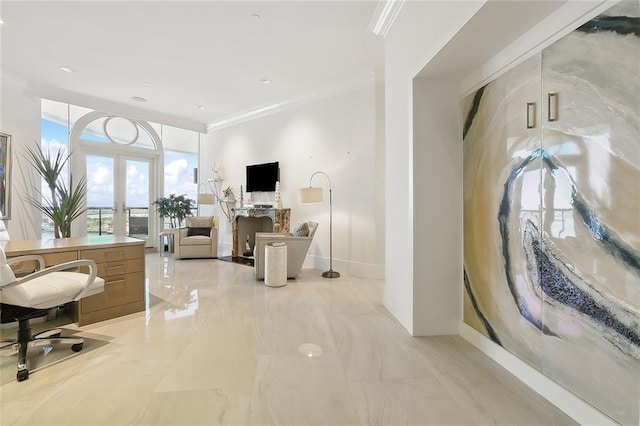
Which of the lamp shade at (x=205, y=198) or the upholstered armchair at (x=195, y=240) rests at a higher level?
the lamp shade at (x=205, y=198)

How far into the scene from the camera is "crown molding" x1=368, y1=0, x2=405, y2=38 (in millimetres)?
2688

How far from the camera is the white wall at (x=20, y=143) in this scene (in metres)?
4.36

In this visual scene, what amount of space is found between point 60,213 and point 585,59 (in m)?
6.08

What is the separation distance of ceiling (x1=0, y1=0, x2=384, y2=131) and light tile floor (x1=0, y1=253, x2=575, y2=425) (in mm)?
3034

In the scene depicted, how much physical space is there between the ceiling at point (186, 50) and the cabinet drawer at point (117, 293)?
8.83 ft

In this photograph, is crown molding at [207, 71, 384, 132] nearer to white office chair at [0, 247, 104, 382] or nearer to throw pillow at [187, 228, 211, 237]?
throw pillow at [187, 228, 211, 237]

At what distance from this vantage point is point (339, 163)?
4.77m

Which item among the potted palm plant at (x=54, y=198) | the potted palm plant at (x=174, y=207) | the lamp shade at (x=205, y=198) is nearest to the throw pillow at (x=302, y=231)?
the lamp shade at (x=205, y=198)

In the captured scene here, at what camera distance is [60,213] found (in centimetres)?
445

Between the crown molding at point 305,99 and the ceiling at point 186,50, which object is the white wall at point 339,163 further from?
→ the ceiling at point 186,50

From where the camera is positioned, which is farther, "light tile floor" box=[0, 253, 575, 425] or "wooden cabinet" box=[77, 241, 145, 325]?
"wooden cabinet" box=[77, 241, 145, 325]

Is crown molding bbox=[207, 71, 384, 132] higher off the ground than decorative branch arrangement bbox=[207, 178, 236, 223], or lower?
higher

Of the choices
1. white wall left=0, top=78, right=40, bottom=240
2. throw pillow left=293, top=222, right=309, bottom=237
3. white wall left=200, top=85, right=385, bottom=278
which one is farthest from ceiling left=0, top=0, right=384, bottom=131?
throw pillow left=293, top=222, right=309, bottom=237

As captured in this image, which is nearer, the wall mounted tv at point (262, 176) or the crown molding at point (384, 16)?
the crown molding at point (384, 16)
